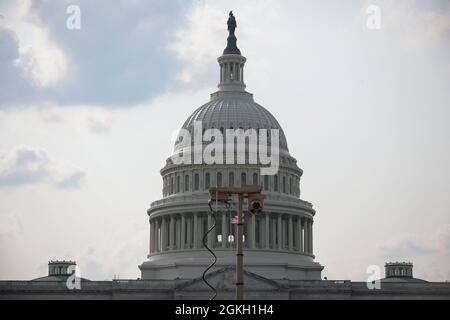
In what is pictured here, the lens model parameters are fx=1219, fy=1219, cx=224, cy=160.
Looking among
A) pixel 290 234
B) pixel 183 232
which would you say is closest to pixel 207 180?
pixel 183 232

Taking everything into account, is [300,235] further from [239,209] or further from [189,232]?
[239,209]

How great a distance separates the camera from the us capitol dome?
16962 cm

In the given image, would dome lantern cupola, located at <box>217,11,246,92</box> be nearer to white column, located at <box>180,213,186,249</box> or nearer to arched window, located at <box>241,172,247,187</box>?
arched window, located at <box>241,172,247,187</box>

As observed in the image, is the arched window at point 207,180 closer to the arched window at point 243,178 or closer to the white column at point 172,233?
the arched window at point 243,178

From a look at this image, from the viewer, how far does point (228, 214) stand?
16812cm

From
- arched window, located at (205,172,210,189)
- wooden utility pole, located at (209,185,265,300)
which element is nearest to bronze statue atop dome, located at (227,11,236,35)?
arched window, located at (205,172,210,189)

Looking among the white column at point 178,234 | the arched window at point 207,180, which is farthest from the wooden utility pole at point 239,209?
the arched window at point 207,180

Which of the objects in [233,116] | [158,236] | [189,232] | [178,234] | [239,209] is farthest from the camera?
[158,236]

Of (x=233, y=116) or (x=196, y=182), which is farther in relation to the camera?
(x=233, y=116)

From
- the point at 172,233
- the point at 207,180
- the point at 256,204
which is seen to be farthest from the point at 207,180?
the point at 256,204

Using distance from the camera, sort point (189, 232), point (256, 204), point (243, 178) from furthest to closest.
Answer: point (243, 178) < point (189, 232) < point (256, 204)

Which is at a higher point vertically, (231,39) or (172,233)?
(231,39)

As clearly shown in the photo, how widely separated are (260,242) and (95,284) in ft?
83.7

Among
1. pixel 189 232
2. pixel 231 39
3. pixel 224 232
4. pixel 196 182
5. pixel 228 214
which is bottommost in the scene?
pixel 224 232
